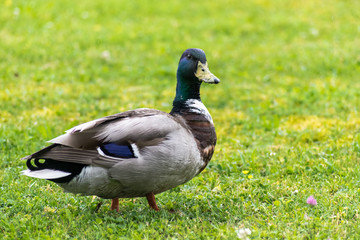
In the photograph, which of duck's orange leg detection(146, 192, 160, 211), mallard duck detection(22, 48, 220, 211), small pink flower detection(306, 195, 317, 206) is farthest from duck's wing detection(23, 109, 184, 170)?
small pink flower detection(306, 195, 317, 206)

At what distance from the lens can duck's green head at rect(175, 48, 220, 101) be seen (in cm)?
427

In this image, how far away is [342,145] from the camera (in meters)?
5.47

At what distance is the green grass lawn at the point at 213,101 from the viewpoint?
3.90m

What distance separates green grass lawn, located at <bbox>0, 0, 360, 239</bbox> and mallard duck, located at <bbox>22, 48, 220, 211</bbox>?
0.28 meters

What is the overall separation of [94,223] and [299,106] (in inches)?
158

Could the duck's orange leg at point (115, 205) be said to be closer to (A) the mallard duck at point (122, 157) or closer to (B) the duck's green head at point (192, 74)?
(A) the mallard duck at point (122, 157)

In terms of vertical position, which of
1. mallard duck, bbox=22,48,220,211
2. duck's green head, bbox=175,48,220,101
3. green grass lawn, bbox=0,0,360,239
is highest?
duck's green head, bbox=175,48,220,101

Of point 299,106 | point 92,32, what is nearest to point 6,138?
point 299,106

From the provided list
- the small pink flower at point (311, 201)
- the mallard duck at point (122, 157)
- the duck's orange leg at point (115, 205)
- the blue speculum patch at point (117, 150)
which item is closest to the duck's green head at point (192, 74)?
the mallard duck at point (122, 157)

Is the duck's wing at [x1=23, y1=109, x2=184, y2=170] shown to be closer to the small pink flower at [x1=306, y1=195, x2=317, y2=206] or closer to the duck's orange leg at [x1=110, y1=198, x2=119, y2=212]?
the duck's orange leg at [x1=110, y1=198, x2=119, y2=212]

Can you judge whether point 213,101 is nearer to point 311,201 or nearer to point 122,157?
point 311,201

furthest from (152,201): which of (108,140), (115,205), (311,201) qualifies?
(311,201)

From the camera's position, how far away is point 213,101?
7539mm

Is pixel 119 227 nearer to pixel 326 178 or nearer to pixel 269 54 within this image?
pixel 326 178
